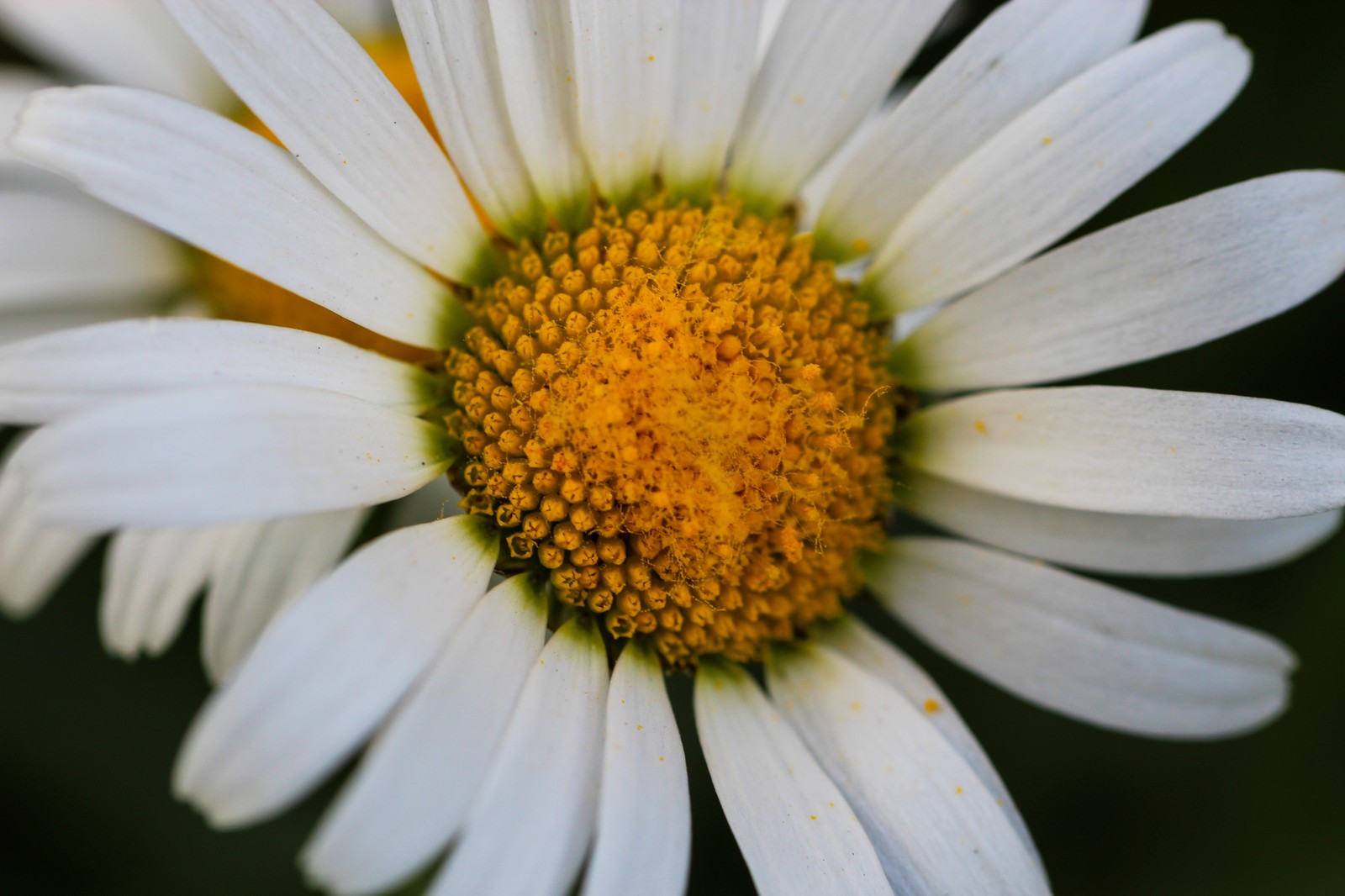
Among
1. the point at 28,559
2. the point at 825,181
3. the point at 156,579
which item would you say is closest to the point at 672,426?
the point at 825,181

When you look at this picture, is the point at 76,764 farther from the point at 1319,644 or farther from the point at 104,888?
the point at 1319,644

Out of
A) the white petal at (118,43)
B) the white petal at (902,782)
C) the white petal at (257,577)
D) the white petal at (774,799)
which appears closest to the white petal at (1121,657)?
the white petal at (902,782)

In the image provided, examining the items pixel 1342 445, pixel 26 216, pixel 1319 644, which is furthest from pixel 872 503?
pixel 26 216

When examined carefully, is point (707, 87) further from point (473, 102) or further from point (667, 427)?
point (667, 427)

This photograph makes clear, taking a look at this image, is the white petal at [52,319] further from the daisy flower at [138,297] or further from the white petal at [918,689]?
the white petal at [918,689]

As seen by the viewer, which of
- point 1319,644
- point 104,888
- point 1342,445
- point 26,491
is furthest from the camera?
point 1319,644
